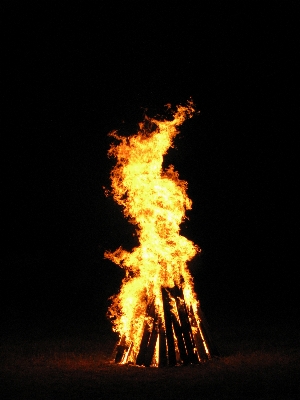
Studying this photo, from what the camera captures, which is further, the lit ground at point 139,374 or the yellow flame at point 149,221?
the yellow flame at point 149,221

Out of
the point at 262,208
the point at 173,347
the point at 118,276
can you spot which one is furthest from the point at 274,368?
the point at 262,208

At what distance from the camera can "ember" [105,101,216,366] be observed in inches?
436

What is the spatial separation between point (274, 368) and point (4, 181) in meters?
17.2

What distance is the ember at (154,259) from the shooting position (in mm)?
11062

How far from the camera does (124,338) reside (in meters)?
11.4

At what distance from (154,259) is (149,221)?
0.68 meters

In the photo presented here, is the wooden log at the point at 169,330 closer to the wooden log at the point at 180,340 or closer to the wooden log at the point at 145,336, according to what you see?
the wooden log at the point at 180,340

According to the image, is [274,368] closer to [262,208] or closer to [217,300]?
[217,300]

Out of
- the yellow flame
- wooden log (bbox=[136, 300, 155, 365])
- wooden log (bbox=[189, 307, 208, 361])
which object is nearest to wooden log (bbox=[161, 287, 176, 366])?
the yellow flame

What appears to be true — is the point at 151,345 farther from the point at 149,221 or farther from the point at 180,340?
the point at 149,221

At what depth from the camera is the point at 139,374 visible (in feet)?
33.2

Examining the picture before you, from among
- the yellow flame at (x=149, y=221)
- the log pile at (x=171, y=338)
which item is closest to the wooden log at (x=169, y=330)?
the log pile at (x=171, y=338)

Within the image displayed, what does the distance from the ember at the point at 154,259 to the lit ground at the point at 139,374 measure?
0.51 metres

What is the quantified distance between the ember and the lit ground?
1.69 feet
